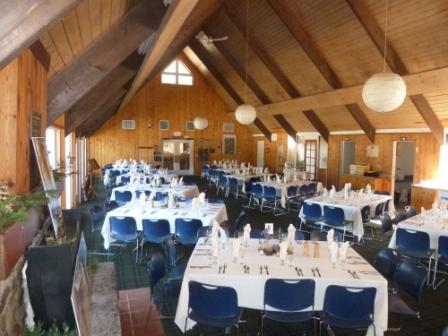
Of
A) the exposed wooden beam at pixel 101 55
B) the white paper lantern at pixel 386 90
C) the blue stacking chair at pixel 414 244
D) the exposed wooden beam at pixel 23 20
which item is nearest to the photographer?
the exposed wooden beam at pixel 23 20

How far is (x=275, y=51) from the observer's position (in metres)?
11.8

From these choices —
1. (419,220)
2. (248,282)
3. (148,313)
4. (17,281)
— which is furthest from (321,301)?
(419,220)

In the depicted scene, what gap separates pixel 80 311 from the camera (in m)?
2.64

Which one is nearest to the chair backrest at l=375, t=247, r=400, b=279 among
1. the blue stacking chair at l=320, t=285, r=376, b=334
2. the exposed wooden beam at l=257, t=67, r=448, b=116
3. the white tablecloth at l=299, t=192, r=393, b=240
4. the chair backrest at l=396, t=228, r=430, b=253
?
the blue stacking chair at l=320, t=285, r=376, b=334

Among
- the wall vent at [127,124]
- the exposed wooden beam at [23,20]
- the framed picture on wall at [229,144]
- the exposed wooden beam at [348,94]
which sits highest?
the exposed wooden beam at [348,94]

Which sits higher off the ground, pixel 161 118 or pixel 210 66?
pixel 210 66

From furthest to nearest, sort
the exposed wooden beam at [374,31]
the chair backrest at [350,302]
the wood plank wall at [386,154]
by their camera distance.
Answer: the wood plank wall at [386,154], the exposed wooden beam at [374,31], the chair backrest at [350,302]

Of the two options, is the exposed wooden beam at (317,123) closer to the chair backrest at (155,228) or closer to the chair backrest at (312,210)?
the chair backrest at (312,210)

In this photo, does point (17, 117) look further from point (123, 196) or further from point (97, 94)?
point (123, 196)

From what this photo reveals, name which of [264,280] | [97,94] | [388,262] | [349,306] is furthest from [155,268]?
[97,94]

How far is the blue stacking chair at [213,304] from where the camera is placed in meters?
3.40

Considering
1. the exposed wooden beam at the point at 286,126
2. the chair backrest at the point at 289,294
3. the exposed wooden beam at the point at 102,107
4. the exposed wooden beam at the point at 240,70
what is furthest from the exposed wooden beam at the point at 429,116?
the exposed wooden beam at the point at 102,107

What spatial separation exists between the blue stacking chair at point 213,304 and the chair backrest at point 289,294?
353mm

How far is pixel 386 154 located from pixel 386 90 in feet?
25.0
